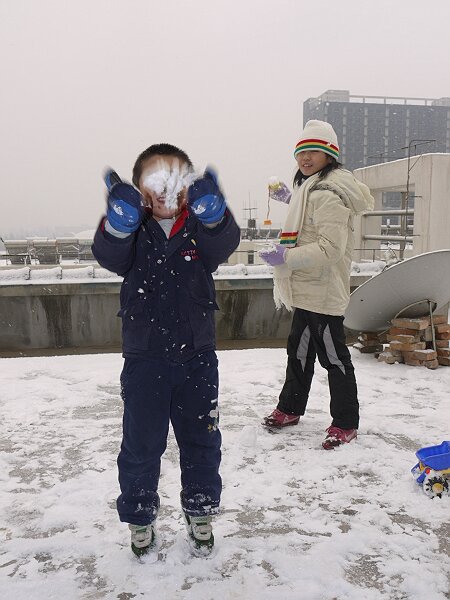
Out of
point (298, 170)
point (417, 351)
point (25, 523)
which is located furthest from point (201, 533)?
point (417, 351)

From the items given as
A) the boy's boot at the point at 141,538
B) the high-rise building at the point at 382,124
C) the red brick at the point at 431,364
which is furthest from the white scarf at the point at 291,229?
the high-rise building at the point at 382,124

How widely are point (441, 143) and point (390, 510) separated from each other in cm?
11415

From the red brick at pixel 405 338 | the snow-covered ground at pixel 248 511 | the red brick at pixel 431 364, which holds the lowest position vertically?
the snow-covered ground at pixel 248 511

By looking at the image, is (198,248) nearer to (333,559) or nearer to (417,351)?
(333,559)

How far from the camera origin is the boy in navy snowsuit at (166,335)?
2.03 meters

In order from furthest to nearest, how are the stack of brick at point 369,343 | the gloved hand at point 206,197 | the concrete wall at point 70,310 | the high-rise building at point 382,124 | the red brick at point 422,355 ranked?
the high-rise building at point 382,124
the concrete wall at point 70,310
the stack of brick at point 369,343
the red brick at point 422,355
the gloved hand at point 206,197

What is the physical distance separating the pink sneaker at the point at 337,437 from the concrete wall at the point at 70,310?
19.5 feet

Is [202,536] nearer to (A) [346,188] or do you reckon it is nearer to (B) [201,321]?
(B) [201,321]

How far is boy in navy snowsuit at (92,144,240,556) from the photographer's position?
2.03m

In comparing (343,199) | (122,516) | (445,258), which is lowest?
(122,516)

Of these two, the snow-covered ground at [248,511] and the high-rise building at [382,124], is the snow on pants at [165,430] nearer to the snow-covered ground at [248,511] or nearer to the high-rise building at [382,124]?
the snow-covered ground at [248,511]

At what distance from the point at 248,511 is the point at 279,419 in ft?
3.86

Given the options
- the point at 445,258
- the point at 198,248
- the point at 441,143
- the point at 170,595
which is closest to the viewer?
the point at 170,595

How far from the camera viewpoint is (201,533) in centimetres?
215
